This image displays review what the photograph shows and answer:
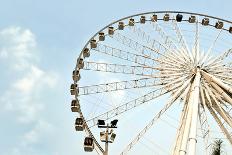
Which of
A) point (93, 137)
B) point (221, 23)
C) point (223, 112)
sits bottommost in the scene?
point (93, 137)

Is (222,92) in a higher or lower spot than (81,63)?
lower

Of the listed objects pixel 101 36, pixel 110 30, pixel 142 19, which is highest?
pixel 142 19

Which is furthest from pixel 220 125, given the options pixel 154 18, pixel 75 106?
pixel 154 18

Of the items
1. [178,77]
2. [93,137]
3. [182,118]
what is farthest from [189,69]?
[93,137]

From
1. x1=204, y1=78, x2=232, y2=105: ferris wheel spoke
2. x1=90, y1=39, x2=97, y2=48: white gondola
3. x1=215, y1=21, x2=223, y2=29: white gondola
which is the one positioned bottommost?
x1=204, y1=78, x2=232, y2=105: ferris wheel spoke

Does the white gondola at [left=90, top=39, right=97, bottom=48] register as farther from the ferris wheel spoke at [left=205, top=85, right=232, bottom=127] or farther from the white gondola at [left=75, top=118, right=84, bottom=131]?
the ferris wheel spoke at [left=205, top=85, right=232, bottom=127]

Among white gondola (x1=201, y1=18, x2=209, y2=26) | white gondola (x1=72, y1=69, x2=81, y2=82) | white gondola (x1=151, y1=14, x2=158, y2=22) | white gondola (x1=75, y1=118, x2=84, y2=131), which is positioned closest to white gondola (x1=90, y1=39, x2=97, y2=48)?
white gondola (x1=72, y1=69, x2=81, y2=82)

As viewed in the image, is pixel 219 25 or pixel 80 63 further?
pixel 219 25

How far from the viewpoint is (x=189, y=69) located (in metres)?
30.7

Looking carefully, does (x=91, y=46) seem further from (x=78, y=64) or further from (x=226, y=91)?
(x=226, y=91)

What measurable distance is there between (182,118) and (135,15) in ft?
40.3

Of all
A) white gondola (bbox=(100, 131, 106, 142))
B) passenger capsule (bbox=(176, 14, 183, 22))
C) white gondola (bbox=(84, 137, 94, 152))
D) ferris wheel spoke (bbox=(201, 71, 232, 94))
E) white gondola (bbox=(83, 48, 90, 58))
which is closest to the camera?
white gondola (bbox=(100, 131, 106, 142))

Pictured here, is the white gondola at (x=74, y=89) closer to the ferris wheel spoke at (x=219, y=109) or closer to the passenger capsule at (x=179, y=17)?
the ferris wheel spoke at (x=219, y=109)

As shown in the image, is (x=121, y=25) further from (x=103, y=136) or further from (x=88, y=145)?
(x=103, y=136)
